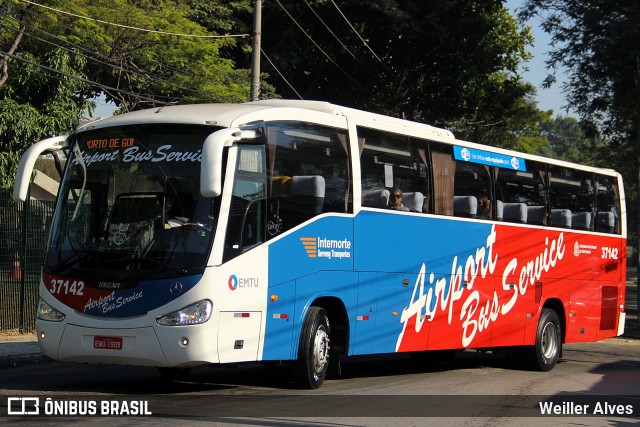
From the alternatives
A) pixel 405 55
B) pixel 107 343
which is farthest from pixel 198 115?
pixel 405 55

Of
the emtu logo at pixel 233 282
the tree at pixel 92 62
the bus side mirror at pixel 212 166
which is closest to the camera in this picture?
the bus side mirror at pixel 212 166

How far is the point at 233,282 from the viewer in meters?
10.7

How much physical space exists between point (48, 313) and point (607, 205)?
486 inches

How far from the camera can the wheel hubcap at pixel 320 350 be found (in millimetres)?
11992

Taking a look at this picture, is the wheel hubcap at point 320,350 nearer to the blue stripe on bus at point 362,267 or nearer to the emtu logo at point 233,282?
the blue stripe on bus at point 362,267

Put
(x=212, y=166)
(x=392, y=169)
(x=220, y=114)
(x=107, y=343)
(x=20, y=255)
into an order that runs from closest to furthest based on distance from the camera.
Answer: (x=212, y=166) < (x=107, y=343) < (x=220, y=114) < (x=392, y=169) < (x=20, y=255)

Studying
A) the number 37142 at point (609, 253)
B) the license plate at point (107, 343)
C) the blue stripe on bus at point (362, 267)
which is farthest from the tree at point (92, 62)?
the license plate at point (107, 343)

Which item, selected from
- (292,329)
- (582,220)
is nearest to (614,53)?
(582,220)

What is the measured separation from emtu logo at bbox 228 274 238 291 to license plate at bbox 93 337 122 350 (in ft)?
4.40

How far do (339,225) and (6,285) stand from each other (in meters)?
8.63

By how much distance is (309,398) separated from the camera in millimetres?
11141

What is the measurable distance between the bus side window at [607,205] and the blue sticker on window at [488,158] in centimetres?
276

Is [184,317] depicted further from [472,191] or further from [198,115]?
[472,191]

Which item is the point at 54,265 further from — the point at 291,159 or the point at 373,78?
the point at 373,78
